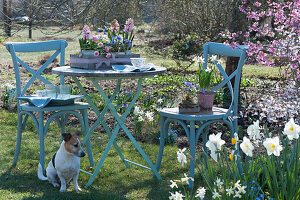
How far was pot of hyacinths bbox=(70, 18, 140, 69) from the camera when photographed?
12.3 feet

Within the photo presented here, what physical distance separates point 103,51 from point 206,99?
1.11 metres

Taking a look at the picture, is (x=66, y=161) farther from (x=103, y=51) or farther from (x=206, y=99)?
(x=206, y=99)

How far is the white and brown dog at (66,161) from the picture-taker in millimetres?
3316

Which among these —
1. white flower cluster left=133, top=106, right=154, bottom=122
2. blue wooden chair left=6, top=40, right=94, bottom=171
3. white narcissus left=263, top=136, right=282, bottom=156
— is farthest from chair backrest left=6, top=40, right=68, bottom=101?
white narcissus left=263, top=136, right=282, bottom=156

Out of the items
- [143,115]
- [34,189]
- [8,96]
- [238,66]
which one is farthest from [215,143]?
[8,96]

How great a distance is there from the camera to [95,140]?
16.9 ft

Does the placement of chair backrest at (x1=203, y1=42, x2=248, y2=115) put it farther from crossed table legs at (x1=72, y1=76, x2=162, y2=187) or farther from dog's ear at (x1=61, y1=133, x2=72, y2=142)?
dog's ear at (x1=61, y1=133, x2=72, y2=142)

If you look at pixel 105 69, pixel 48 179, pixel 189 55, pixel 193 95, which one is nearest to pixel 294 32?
pixel 193 95

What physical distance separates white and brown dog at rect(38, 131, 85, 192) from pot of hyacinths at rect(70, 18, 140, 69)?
734 millimetres

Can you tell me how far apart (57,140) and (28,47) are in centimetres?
142

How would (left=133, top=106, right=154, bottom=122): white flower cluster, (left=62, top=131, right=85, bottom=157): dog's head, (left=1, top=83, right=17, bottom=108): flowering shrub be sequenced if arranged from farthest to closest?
(left=1, top=83, right=17, bottom=108): flowering shrub, (left=133, top=106, right=154, bottom=122): white flower cluster, (left=62, top=131, right=85, bottom=157): dog's head

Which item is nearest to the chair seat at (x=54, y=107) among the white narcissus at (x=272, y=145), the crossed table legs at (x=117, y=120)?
the crossed table legs at (x=117, y=120)

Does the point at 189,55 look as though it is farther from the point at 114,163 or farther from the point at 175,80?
the point at 114,163

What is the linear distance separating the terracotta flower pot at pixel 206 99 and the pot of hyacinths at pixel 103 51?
783mm
